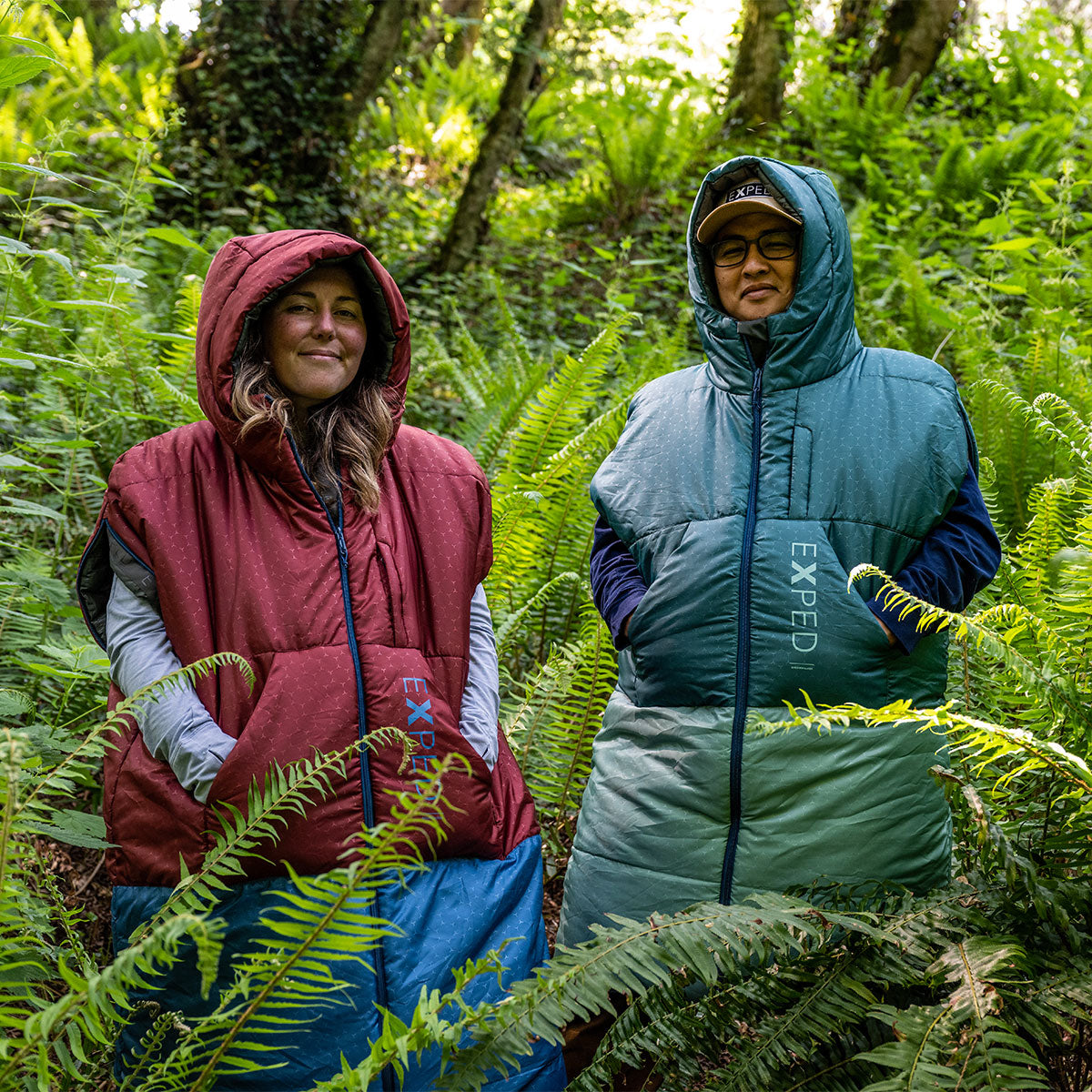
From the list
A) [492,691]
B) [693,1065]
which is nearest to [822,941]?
[693,1065]

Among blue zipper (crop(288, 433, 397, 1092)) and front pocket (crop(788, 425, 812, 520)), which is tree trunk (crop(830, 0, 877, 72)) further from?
blue zipper (crop(288, 433, 397, 1092))

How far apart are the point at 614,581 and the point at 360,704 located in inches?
24.9

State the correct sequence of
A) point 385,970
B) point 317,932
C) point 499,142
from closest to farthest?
point 317,932 → point 385,970 → point 499,142

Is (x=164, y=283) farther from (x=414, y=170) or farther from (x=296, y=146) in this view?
(x=414, y=170)

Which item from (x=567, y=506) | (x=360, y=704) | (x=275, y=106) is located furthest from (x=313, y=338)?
(x=275, y=106)

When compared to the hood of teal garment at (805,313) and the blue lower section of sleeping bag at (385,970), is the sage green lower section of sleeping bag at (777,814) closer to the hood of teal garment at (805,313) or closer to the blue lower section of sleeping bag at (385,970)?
the blue lower section of sleeping bag at (385,970)

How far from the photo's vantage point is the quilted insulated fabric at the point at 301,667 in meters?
1.73

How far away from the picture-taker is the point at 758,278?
217 centimetres

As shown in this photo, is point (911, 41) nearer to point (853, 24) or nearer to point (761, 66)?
point (853, 24)

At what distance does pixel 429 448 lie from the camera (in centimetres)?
220

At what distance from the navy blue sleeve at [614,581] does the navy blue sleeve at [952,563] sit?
1.61 ft

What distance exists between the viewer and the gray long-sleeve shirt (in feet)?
5.65

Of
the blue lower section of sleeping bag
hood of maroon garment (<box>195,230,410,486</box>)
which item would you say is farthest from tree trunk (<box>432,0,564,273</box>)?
the blue lower section of sleeping bag

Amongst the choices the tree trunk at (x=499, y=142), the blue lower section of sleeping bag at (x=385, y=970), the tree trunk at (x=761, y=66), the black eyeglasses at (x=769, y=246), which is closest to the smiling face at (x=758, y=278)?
the black eyeglasses at (x=769, y=246)
